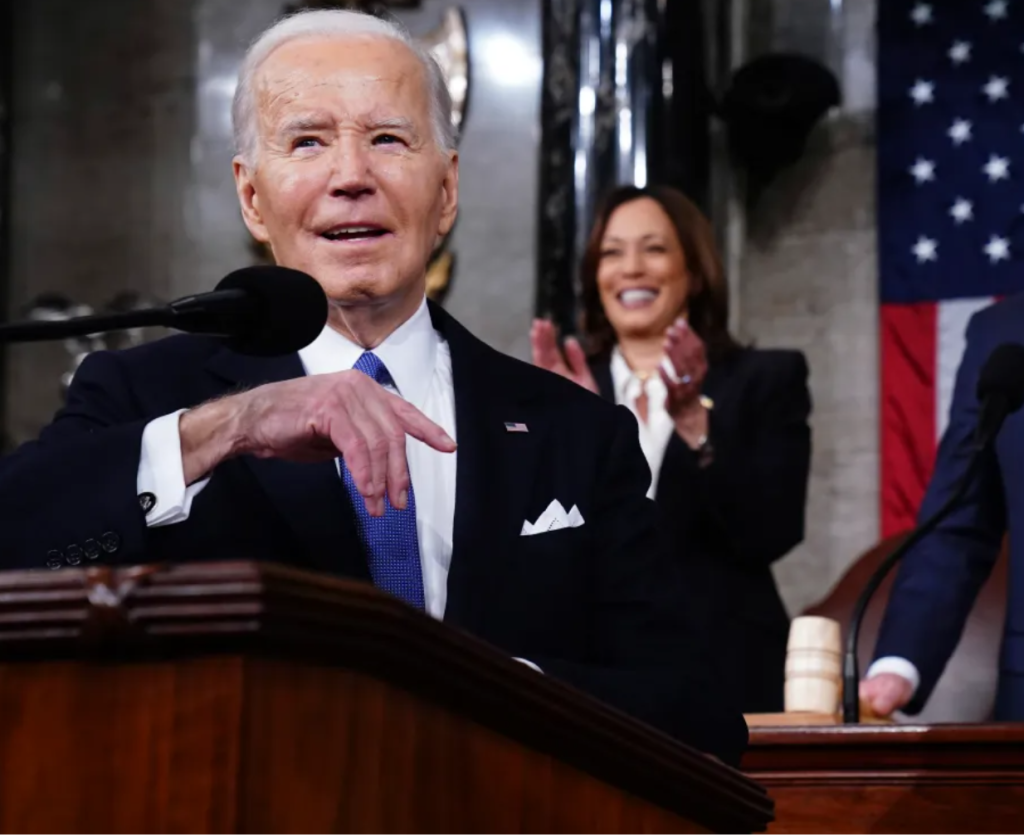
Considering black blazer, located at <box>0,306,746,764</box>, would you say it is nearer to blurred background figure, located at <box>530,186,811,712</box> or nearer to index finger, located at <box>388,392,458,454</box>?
index finger, located at <box>388,392,458,454</box>

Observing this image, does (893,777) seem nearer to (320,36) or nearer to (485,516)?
(485,516)

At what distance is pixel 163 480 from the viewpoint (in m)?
1.61

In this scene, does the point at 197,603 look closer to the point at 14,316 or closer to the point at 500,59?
the point at 500,59

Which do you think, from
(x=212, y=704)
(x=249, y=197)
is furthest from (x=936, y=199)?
(x=212, y=704)

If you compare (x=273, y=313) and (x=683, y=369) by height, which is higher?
Result: (x=683, y=369)

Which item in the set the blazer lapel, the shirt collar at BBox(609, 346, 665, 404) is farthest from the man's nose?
the shirt collar at BBox(609, 346, 665, 404)

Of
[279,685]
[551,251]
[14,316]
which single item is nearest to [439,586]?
[279,685]

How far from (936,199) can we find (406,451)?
184 inches

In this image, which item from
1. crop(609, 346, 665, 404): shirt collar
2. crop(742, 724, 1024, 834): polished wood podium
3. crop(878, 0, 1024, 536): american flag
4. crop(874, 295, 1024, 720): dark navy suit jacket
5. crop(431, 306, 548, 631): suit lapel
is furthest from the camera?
crop(878, 0, 1024, 536): american flag

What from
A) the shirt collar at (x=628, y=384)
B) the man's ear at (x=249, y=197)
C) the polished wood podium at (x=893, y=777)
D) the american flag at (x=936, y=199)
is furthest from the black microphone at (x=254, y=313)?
the american flag at (x=936, y=199)

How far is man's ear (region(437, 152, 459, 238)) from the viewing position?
2062 millimetres

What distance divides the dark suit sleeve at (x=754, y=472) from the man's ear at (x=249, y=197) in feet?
5.29

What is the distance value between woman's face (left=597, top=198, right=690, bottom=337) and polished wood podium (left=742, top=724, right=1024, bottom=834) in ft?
5.49

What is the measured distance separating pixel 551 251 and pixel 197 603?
4.85 meters
